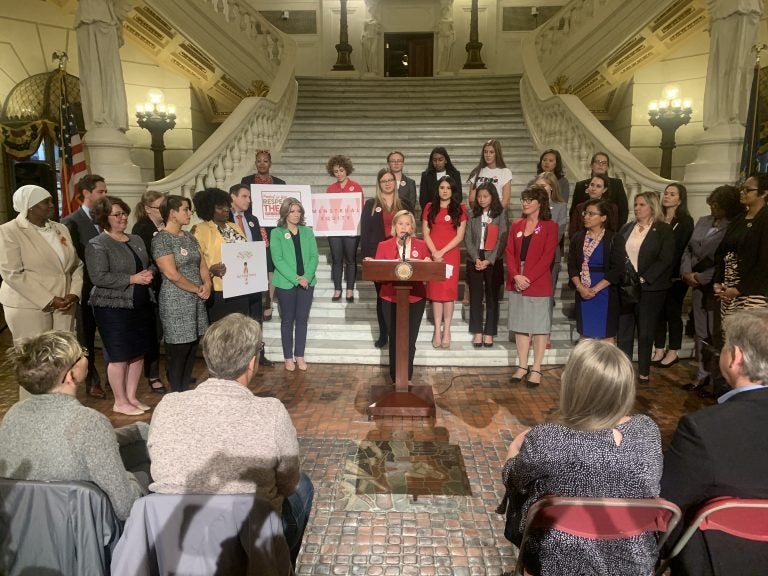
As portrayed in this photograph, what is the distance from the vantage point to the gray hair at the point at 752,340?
200cm

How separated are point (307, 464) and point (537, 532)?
2.23 metres

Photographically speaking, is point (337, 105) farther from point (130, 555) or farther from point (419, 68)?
point (130, 555)

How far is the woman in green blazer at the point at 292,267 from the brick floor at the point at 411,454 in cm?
53

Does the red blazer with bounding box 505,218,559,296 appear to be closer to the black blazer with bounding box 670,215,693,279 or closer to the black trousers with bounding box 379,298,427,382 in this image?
the black trousers with bounding box 379,298,427,382

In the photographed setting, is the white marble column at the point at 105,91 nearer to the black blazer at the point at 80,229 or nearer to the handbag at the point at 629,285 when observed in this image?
the black blazer at the point at 80,229

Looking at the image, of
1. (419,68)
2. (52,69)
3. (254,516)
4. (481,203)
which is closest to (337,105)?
(419,68)

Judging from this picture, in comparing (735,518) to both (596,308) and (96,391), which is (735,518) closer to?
(596,308)

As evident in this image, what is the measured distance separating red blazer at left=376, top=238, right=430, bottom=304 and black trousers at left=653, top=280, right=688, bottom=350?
2.80m

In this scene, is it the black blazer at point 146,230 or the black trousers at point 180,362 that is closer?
the black trousers at point 180,362

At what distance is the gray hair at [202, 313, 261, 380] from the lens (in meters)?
2.24

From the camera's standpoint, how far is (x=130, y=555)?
1862 mm

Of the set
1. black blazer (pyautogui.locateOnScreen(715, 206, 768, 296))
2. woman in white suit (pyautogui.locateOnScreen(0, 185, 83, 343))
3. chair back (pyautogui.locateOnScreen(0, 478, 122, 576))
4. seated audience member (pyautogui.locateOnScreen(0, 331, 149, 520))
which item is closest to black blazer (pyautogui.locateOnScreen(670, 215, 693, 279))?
black blazer (pyautogui.locateOnScreen(715, 206, 768, 296))

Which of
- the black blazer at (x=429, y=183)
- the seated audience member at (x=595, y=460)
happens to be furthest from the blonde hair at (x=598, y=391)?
the black blazer at (x=429, y=183)

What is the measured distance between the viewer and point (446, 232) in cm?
582
